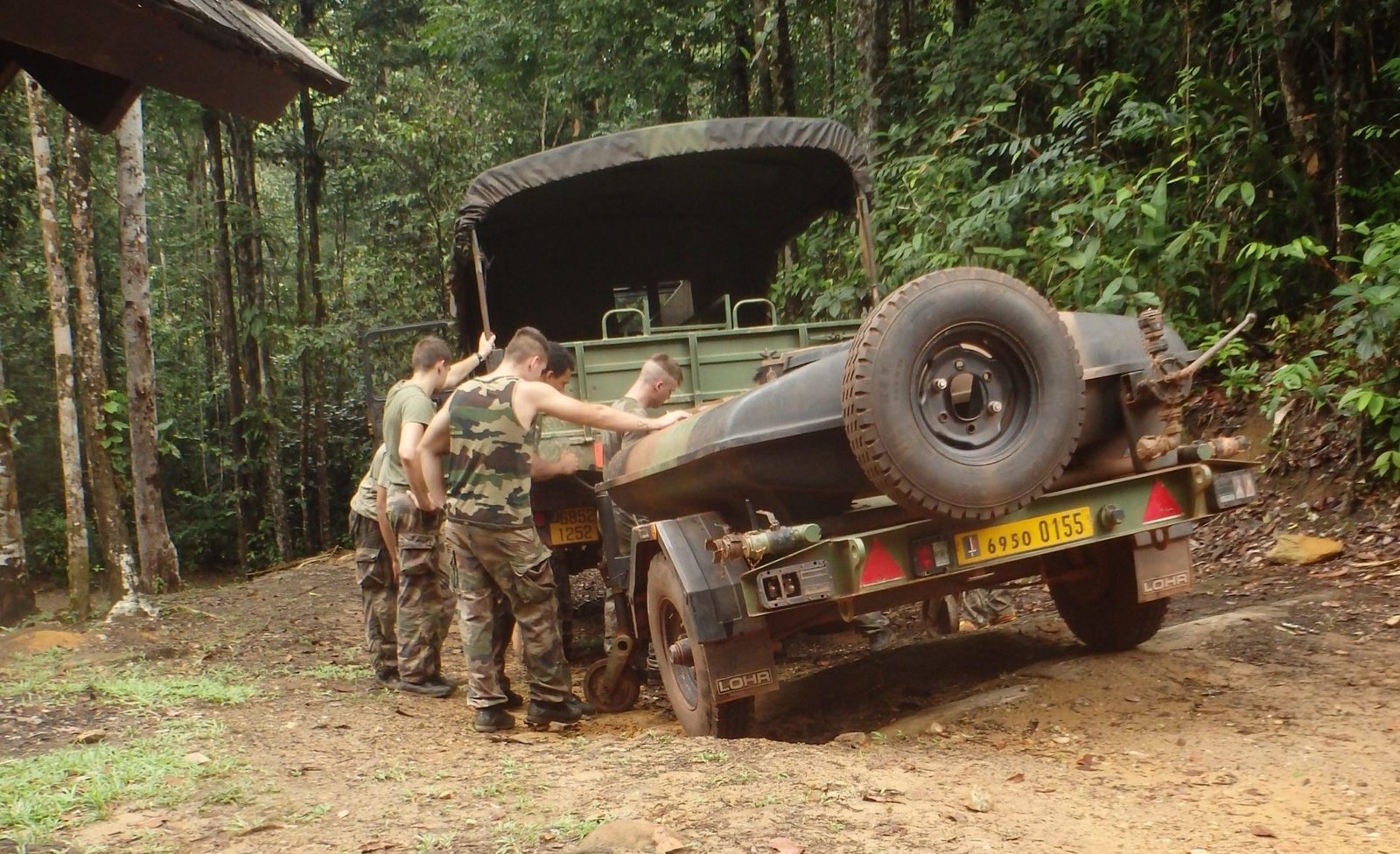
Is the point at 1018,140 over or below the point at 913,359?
over

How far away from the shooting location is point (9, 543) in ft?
33.4

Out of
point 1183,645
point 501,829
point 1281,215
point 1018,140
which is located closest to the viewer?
point 501,829

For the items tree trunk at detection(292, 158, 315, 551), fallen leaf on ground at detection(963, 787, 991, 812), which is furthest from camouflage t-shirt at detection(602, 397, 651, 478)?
tree trunk at detection(292, 158, 315, 551)

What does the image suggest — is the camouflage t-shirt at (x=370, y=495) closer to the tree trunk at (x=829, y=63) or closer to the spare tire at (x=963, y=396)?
the spare tire at (x=963, y=396)

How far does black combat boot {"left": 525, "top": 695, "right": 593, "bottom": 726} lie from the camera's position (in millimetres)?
5742

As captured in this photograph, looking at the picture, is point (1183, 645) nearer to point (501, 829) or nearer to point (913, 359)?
point (913, 359)

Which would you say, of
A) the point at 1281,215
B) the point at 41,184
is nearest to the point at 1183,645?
the point at 1281,215

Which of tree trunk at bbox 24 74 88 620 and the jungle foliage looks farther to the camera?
tree trunk at bbox 24 74 88 620

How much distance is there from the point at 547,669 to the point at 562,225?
4.25 m

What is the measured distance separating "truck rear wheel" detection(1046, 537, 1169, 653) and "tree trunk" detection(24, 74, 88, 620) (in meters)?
8.51

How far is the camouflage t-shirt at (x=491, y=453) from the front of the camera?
5.56m

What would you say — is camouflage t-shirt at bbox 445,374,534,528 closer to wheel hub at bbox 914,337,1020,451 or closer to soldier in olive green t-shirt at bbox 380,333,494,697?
soldier in olive green t-shirt at bbox 380,333,494,697

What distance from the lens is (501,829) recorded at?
3.35 meters

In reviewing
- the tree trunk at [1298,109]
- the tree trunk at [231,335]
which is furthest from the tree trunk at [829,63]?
the tree trunk at [231,335]
